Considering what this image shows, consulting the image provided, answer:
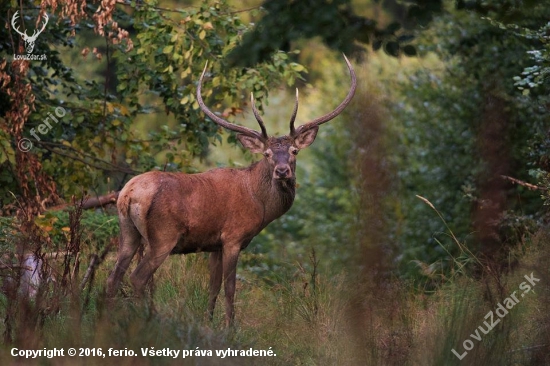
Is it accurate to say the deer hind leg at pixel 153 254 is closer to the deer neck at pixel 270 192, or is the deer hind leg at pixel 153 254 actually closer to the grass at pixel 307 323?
the grass at pixel 307 323

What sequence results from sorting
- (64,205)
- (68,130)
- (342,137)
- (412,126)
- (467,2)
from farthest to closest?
(342,137), (412,126), (68,130), (64,205), (467,2)

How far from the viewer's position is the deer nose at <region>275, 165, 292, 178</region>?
901 cm

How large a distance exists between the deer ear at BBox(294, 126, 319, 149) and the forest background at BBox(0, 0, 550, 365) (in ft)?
2.10

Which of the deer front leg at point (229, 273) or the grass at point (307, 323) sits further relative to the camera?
the deer front leg at point (229, 273)

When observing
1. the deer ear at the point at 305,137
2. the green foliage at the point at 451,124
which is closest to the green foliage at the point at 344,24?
the deer ear at the point at 305,137

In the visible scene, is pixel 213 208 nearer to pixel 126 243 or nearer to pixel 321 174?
pixel 126 243

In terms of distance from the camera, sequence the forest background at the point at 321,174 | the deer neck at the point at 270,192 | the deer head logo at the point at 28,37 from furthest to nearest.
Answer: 1. the deer head logo at the point at 28,37
2. the deer neck at the point at 270,192
3. the forest background at the point at 321,174

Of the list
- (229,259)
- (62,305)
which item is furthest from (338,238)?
(62,305)

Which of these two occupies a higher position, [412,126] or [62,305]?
[62,305]

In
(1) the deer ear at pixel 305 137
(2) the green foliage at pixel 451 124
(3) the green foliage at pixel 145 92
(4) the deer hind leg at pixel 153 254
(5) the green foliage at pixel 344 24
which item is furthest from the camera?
(2) the green foliage at pixel 451 124

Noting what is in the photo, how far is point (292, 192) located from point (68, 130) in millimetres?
3722

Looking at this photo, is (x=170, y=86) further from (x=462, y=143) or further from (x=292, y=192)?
(x=462, y=143)

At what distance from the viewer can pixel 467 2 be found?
690cm

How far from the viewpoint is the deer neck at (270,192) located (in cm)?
930
